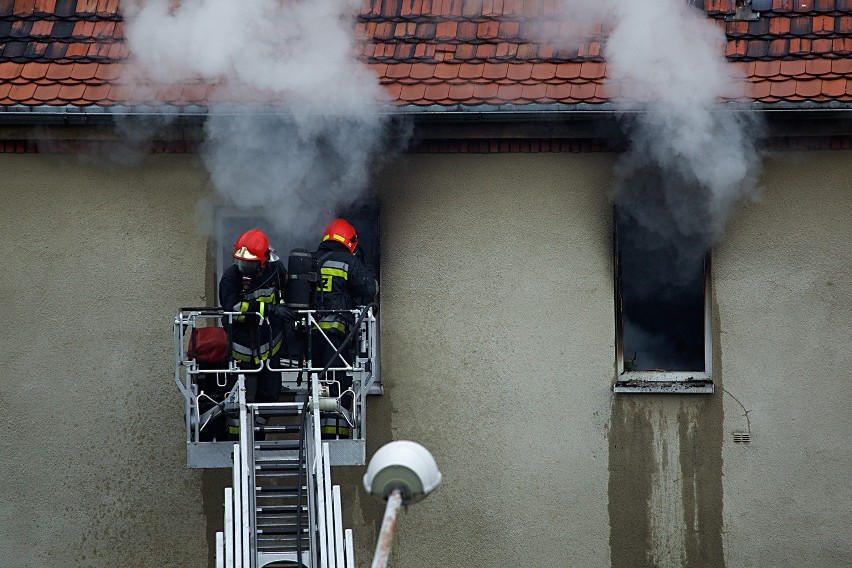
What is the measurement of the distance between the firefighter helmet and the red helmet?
0.58 m

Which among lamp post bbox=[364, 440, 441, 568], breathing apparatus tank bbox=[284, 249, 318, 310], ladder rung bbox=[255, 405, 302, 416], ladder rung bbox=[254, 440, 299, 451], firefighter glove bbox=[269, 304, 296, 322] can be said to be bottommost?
lamp post bbox=[364, 440, 441, 568]

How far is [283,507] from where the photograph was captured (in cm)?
853

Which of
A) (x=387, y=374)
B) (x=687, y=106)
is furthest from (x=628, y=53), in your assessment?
(x=387, y=374)

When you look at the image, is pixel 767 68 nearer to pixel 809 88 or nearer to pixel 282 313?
pixel 809 88

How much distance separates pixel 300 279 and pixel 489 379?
1.71 meters

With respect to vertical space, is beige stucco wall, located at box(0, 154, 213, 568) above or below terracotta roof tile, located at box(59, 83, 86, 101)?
below

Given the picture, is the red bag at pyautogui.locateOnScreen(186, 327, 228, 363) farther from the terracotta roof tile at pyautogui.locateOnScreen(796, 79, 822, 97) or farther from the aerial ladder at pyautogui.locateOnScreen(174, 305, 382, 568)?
the terracotta roof tile at pyautogui.locateOnScreen(796, 79, 822, 97)

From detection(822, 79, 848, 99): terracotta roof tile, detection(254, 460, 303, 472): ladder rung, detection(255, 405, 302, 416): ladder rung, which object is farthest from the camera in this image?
detection(822, 79, 848, 99): terracotta roof tile

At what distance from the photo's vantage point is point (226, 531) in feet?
26.1

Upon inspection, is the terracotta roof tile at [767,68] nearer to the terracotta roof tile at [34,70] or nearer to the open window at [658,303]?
the open window at [658,303]

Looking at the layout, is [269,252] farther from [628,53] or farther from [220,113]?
[628,53]

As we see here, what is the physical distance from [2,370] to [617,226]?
4.74 m

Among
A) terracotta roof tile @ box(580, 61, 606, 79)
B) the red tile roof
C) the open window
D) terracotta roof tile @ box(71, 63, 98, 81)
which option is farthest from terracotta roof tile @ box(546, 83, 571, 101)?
terracotta roof tile @ box(71, 63, 98, 81)

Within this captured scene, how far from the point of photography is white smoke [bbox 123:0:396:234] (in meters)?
9.84
